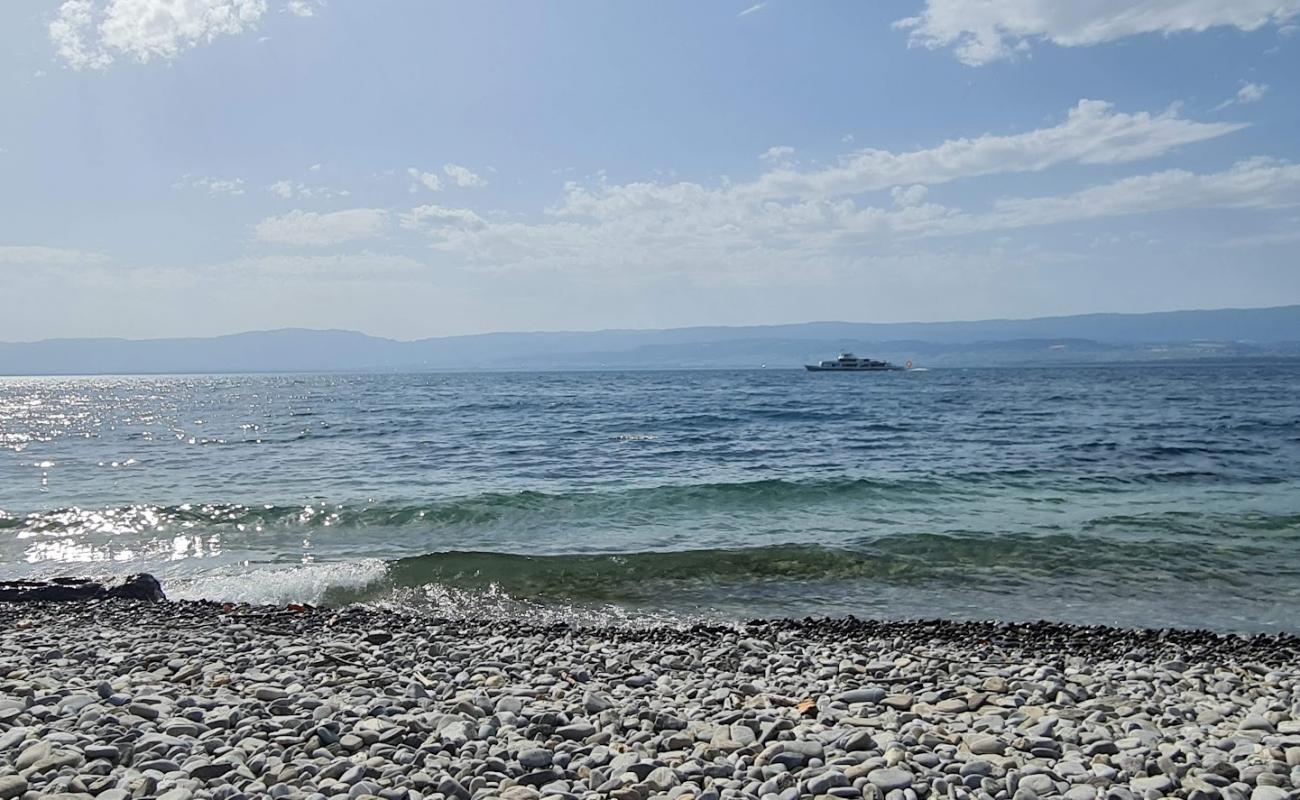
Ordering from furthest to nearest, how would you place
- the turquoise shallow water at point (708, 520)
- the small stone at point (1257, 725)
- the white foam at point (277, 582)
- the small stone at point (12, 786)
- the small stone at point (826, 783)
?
the white foam at point (277, 582) → the turquoise shallow water at point (708, 520) → the small stone at point (1257, 725) → the small stone at point (826, 783) → the small stone at point (12, 786)

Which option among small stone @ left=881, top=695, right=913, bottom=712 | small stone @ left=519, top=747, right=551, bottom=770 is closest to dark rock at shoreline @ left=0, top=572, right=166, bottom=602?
small stone @ left=519, top=747, right=551, bottom=770

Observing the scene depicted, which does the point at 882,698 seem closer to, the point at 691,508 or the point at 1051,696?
the point at 1051,696

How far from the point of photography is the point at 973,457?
75.4 feet

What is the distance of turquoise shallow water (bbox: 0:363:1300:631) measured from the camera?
10.6 metres

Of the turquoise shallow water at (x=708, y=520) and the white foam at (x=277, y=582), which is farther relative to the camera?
the white foam at (x=277, y=582)

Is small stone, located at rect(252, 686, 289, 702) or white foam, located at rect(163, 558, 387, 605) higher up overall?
small stone, located at rect(252, 686, 289, 702)

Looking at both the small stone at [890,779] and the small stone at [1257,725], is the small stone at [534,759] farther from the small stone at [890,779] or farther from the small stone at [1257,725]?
the small stone at [1257,725]

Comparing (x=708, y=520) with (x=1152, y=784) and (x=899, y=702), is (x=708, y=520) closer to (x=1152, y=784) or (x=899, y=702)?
(x=899, y=702)

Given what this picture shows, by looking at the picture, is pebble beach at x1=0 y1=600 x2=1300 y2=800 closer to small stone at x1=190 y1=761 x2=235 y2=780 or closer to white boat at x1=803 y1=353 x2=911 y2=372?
small stone at x1=190 y1=761 x2=235 y2=780

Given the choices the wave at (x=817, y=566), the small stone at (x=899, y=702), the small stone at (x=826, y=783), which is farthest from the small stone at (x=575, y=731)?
the wave at (x=817, y=566)

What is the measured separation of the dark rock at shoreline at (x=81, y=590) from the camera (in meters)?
9.84

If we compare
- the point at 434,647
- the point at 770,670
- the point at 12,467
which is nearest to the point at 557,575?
the point at 434,647

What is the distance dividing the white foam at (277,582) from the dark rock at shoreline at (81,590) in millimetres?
613

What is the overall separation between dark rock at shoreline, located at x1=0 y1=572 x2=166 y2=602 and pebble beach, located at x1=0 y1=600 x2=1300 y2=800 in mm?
1937
